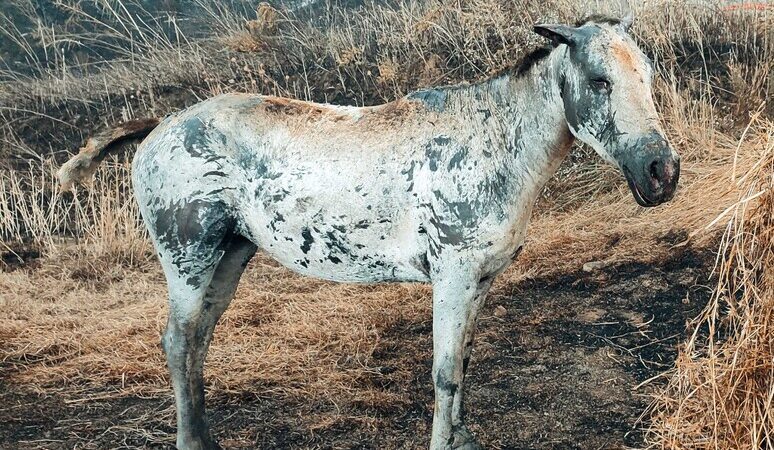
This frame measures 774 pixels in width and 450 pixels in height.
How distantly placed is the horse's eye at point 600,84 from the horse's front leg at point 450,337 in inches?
31.3

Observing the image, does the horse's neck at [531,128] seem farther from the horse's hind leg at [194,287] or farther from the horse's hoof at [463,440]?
the horse's hind leg at [194,287]

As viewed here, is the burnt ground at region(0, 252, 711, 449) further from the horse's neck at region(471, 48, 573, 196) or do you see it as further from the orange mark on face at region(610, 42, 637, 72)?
the orange mark on face at region(610, 42, 637, 72)

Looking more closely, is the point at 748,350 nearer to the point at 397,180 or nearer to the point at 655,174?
the point at 655,174

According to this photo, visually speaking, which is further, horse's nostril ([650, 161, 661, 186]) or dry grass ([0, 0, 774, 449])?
dry grass ([0, 0, 774, 449])

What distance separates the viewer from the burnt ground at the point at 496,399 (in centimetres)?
392

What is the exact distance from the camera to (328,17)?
9781 millimetres

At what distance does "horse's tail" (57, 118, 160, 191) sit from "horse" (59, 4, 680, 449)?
30 centimetres

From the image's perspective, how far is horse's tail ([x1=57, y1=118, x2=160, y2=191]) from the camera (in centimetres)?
380

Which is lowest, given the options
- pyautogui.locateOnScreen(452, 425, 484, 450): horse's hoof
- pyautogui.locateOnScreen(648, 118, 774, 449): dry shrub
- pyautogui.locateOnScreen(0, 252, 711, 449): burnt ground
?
pyautogui.locateOnScreen(0, 252, 711, 449): burnt ground

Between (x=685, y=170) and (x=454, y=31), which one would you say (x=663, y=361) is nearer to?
(x=685, y=170)

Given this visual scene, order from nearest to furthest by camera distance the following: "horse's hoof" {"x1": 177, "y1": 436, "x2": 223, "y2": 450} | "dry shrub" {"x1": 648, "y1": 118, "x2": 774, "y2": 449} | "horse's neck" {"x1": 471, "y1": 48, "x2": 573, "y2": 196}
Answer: "dry shrub" {"x1": 648, "y1": 118, "x2": 774, "y2": 449} < "horse's neck" {"x1": 471, "y1": 48, "x2": 573, "y2": 196} < "horse's hoof" {"x1": 177, "y1": 436, "x2": 223, "y2": 450}

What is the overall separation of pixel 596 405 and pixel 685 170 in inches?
124

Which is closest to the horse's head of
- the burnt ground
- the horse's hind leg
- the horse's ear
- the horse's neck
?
the horse's ear

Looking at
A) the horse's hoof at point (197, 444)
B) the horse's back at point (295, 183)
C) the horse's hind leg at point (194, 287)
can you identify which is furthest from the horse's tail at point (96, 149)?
the horse's hoof at point (197, 444)
